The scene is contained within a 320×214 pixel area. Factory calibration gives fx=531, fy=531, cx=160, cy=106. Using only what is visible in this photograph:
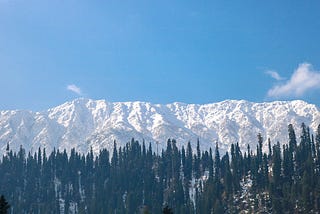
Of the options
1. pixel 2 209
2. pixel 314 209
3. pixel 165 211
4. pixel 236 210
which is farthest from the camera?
pixel 236 210

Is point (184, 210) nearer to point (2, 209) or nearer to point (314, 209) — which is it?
point (314, 209)

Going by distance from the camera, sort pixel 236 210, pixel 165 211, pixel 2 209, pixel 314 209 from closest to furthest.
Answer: pixel 2 209
pixel 165 211
pixel 314 209
pixel 236 210

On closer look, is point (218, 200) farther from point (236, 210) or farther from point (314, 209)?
point (314, 209)

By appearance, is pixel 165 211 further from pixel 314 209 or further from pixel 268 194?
pixel 268 194

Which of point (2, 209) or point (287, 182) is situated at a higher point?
point (287, 182)

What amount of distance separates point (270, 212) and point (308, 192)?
15.1 metres

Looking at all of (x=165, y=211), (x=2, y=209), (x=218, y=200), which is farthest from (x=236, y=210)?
(x=2, y=209)

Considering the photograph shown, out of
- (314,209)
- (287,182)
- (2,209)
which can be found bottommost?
(2,209)

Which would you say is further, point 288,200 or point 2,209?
point 288,200

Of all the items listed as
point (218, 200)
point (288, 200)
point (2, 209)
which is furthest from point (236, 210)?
point (2, 209)

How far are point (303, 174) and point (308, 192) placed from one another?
54.9ft

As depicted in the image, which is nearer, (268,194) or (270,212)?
(270,212)

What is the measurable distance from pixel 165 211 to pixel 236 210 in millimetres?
124955

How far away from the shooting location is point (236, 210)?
196000 mm
